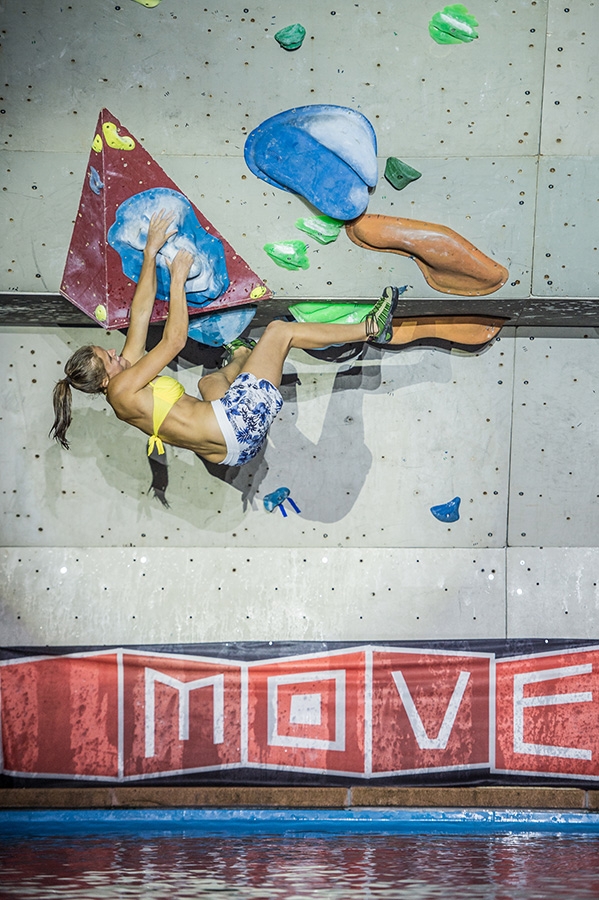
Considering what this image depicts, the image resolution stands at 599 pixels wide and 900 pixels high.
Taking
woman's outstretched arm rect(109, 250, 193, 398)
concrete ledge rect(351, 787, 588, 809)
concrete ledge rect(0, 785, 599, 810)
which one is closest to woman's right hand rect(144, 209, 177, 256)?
woman's outstretched arm rect(109, 250, 193, 398)

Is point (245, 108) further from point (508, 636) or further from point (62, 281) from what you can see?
point (508, 636)

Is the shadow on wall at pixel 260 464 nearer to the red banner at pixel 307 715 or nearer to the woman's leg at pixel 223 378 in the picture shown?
the woman's leg at pixel 223 378

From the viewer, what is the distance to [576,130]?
445 centimetres

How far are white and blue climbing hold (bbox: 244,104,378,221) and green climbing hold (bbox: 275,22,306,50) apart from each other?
31 centimetres

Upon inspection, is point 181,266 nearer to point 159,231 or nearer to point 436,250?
point 159,231

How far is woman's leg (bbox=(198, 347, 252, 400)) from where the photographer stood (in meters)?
4.48

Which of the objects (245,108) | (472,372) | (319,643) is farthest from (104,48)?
(319,643)

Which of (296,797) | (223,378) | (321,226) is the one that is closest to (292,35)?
(321,226)

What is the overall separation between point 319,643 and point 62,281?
2429 millimetres

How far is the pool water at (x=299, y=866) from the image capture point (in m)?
3.30

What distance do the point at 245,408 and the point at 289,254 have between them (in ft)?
2.99

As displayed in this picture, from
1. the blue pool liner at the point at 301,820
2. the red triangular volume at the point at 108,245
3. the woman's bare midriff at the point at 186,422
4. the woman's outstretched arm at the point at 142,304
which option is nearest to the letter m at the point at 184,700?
the blue pool liner at the point at 301,820

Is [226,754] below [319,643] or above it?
below

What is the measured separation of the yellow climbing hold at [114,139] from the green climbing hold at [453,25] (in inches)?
62.4
